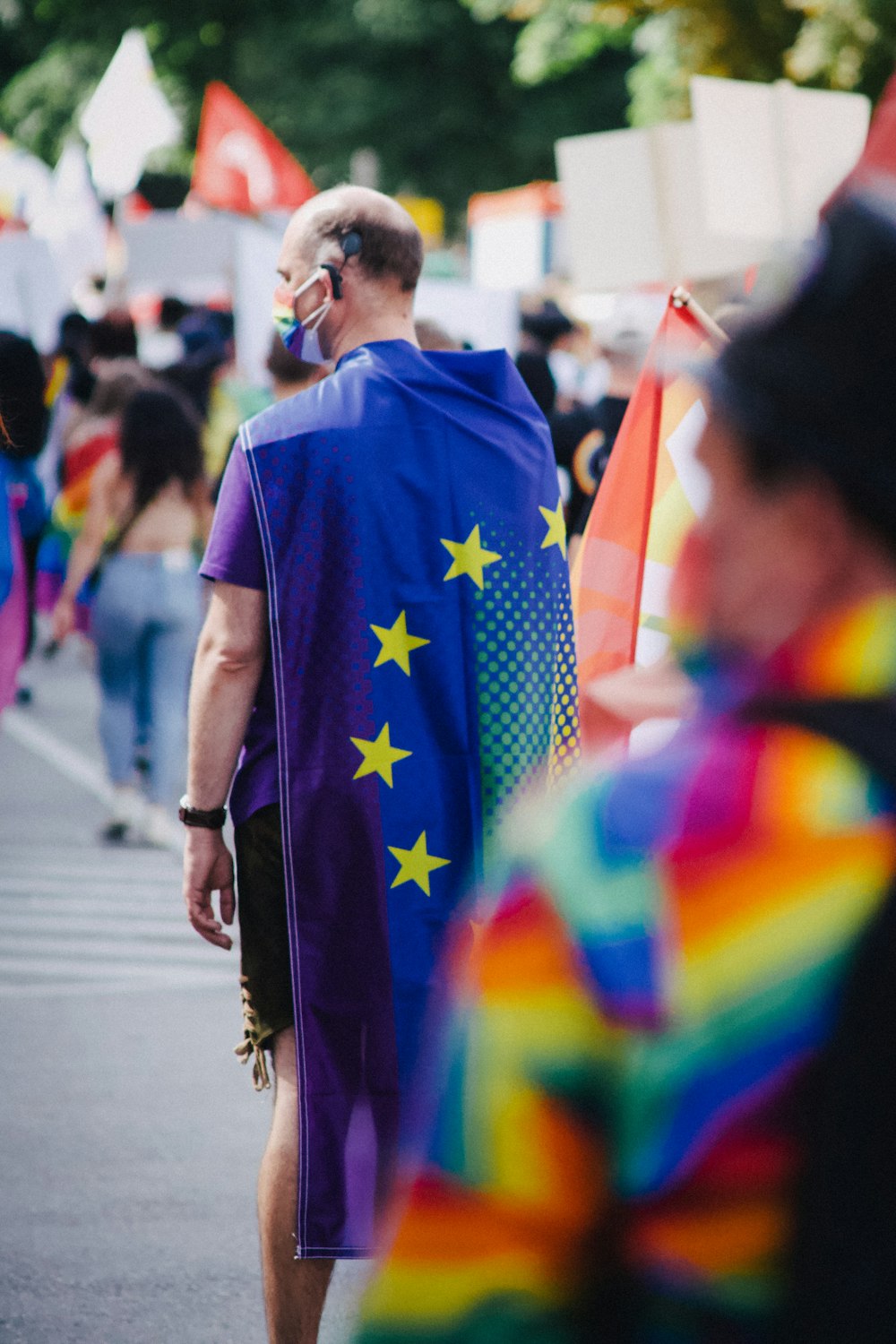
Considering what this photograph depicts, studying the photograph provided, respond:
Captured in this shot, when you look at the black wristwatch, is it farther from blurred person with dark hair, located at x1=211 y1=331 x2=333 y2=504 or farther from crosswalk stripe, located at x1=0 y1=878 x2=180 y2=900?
crosswalk stripe, located at x1=0 y1=878 x2=180 y2=900

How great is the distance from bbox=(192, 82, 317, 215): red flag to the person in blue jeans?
8197mm

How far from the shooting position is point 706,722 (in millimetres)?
1269

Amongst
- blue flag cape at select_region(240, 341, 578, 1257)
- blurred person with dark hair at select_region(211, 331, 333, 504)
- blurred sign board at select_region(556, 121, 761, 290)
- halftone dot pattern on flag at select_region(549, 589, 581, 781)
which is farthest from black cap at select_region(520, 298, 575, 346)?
blue flag cape at select_region(240, 341, 578, 1257)

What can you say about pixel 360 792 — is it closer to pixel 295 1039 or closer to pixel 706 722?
pixel 295 1039

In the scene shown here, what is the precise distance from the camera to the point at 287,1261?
332 centimetres

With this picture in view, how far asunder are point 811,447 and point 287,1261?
2.38m

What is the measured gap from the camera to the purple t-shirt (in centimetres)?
324

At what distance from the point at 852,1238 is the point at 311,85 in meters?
41.6

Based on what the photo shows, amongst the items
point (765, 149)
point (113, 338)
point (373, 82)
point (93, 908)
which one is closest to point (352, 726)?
point (93, 908)

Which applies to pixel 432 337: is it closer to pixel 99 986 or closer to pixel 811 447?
pixel 99 986

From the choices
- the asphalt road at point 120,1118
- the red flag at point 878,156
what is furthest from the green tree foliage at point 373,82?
the red flag at point 878,156

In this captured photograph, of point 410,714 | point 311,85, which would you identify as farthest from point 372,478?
point 311,85


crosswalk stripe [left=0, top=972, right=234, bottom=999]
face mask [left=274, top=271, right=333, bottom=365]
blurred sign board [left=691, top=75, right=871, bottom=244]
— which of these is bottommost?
crosswalk stripe [left=0, top=972, right=234, bottom=999]

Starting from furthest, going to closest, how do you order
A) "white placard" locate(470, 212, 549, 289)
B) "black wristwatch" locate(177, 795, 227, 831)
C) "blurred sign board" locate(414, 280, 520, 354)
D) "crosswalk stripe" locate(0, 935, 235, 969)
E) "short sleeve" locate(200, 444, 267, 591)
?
"white placard" locate(470, 212, 549, 289)
"blurred sign board" locate(414, 280, 520, 354)
"crosswalk stripe" locate(0, 935, 235, 969)
"black wristwatch" locate(177, 795, 227, 831)
"short sleeve" locate(200, 444, 267, 591)
